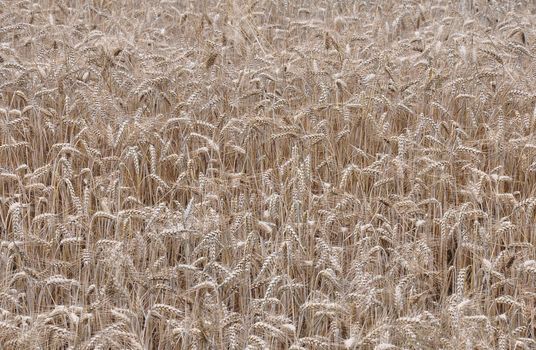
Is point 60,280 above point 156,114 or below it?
below

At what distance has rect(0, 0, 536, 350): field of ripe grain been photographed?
9.86 ft

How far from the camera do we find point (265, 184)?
3.85m

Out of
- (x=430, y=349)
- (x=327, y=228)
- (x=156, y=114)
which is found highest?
(x=156, y=114)

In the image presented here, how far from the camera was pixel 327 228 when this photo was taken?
11.4ft

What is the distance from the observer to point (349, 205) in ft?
12.0

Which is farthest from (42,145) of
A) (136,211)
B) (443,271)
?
(443,271)

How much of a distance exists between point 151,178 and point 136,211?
1.93 feet

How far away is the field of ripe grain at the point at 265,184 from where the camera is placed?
3.01 meters

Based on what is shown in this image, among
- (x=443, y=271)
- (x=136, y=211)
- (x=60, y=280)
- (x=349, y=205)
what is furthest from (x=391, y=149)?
(x=60, y=280)

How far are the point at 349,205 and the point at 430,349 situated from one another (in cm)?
93

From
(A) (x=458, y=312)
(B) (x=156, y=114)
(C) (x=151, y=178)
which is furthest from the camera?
(B) (x=156, y=114)

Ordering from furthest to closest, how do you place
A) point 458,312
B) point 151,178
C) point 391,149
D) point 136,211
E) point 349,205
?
point 391,149 < point 151,178 < point 349,205 < point 136,211 < point 458,312

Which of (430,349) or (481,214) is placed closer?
(430,349)

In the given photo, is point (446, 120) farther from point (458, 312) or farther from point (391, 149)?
point (458, 312)
